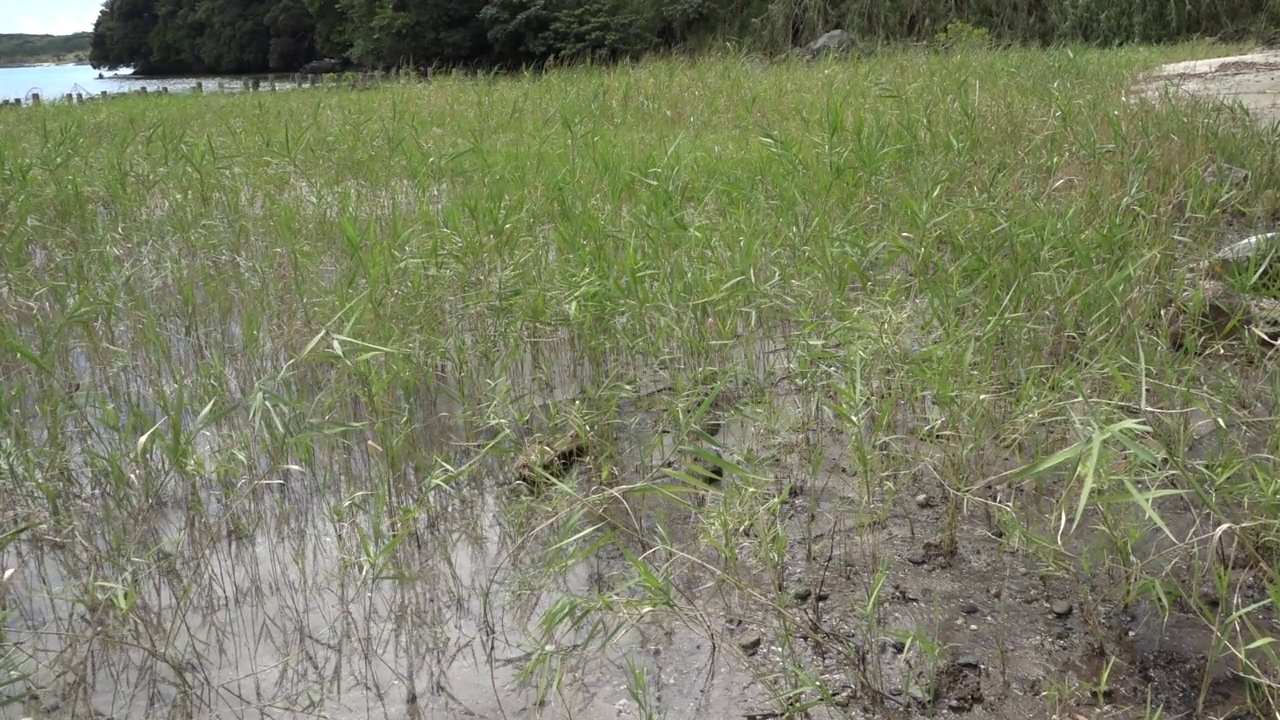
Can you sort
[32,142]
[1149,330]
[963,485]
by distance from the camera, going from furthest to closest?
[32,142]
[1149,330]
[963,485]

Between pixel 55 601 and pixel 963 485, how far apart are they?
6.19 ft

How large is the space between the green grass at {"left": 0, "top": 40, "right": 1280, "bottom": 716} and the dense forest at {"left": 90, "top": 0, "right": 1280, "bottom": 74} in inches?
406

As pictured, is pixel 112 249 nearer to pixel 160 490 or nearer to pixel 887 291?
pixel 160 490

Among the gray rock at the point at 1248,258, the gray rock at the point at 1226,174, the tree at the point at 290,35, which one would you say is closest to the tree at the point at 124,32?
the tree at the point at 290,35

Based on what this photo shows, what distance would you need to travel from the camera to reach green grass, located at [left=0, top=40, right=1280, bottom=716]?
1929 millimetres

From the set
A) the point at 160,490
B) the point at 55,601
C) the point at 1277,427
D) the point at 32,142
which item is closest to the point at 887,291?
the point at 1277,427

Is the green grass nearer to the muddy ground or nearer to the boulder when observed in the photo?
the muddy ground

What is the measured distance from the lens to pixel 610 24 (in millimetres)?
19828

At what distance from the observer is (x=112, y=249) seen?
374 cm

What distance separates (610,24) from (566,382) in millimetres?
18118

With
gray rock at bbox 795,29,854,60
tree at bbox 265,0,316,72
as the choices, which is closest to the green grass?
gray rock at bbox 795,29,854,60

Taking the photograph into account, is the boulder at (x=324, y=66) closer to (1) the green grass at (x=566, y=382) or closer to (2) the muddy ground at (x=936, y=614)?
(1) the green grass at (x=566, y=382)

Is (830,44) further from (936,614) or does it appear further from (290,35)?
(290,35)

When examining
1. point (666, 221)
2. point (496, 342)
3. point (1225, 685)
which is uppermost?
point (666, 221)
